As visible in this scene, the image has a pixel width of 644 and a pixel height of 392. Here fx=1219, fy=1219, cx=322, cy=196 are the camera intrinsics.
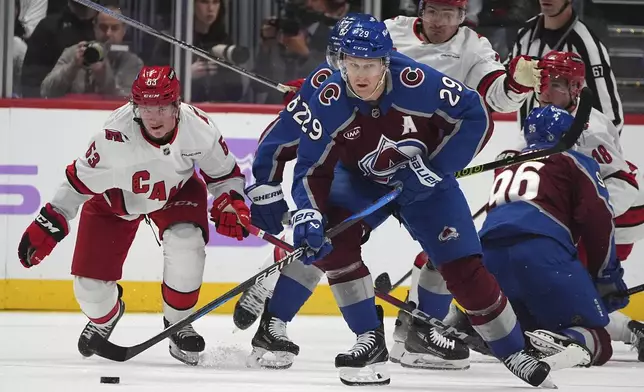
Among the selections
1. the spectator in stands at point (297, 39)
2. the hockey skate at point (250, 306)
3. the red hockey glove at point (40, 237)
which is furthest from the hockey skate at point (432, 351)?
the spectator in stands at point (297, 39)

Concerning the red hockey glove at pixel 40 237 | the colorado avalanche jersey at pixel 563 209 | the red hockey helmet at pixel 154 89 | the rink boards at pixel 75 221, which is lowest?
the rink boards at pixel 75 221

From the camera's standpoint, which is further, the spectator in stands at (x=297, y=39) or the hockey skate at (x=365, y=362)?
the spectator in stands at (x=297, y=39)

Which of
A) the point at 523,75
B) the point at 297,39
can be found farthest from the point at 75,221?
the point at 523,75

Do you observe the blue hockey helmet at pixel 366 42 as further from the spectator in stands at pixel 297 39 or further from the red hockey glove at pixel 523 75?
the spectator in stands at pixel 297 39

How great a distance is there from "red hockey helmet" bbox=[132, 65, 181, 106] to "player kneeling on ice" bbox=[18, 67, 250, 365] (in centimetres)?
2

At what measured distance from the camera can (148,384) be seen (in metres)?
3.23

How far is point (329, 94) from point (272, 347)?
880 mm

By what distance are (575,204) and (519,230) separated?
235mm

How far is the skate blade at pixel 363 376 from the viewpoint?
3.25 metres

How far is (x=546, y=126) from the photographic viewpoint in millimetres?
3973

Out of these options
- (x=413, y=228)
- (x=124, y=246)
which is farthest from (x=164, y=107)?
(x=413, y=228)

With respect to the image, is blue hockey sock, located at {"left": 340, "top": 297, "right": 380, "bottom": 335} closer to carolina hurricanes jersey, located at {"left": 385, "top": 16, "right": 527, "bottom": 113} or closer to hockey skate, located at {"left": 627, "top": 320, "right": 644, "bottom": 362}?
carolina hurricanes jersey, located at {"left": 385, "top": 16, "right": 527, "bottom": 113}

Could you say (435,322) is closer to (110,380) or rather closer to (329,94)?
(329,94)

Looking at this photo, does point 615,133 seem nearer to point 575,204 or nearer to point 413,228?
point 575,204
